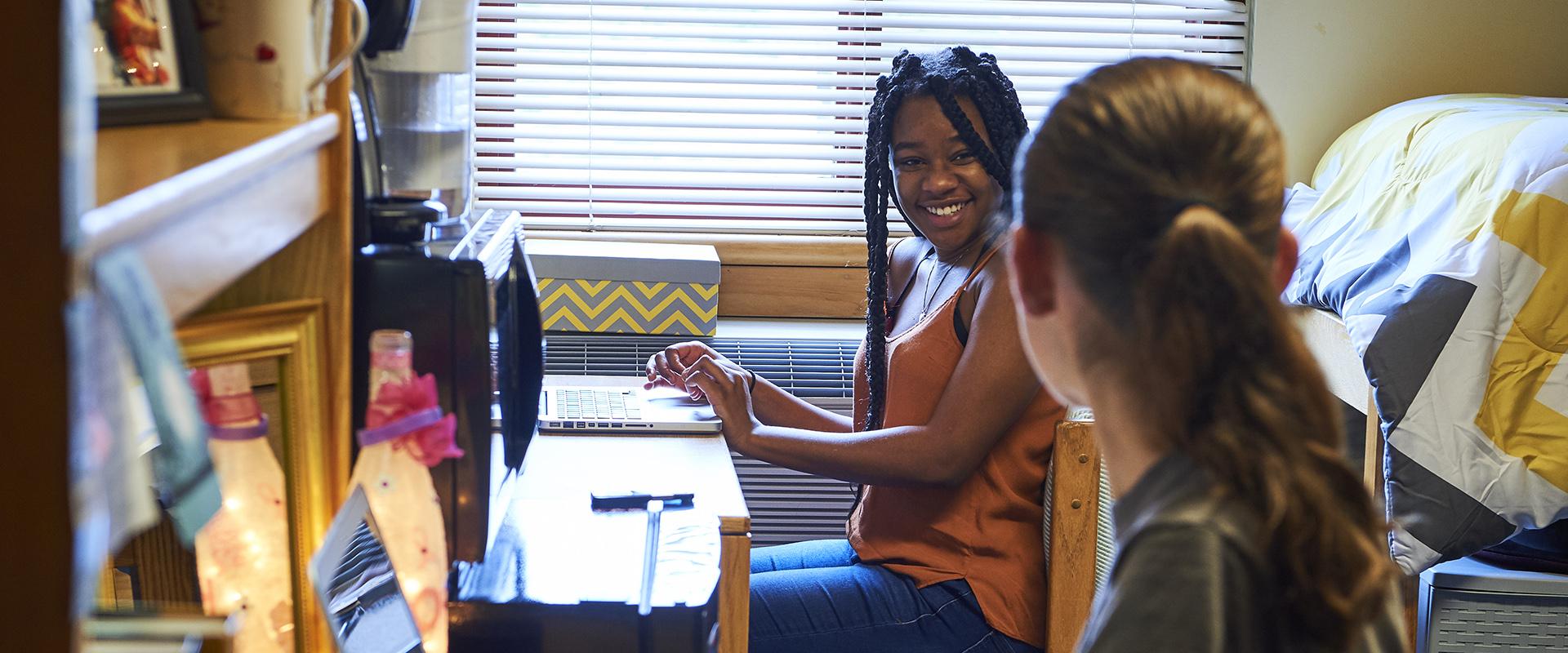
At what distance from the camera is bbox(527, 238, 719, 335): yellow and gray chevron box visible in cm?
229

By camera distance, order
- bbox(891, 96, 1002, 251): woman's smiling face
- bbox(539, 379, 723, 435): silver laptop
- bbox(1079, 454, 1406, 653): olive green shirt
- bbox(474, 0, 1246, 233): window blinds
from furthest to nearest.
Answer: bbox(474, 0, 1246, 233): window blinds < bbox(891, 96, 1002, 251): woman's smiling face < bbox(539, 379, 723, 435): silver laptop < bbox(1079, 454, 1406, 653): olive green shirt

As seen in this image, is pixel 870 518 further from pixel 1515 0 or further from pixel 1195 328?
pixel 1515 0

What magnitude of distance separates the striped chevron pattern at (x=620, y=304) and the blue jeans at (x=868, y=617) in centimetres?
80

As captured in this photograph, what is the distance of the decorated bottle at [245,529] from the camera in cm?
77

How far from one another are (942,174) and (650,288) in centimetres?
74

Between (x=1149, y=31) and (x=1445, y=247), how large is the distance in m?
0.97

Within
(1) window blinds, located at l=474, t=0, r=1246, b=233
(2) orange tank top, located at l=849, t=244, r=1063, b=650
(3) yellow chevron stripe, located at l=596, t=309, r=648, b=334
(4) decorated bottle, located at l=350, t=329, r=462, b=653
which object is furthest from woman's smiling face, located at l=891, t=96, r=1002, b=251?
(4) decorated bottle, located at l=350, t=329, r=462, b=653

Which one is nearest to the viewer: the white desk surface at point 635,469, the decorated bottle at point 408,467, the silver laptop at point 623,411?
the decorated bottle at point 408,467

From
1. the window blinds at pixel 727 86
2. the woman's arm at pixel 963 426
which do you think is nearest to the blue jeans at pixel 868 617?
the woman's arm at pixel 963 426

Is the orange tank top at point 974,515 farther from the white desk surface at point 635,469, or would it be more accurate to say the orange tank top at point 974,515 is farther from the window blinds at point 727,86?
the window blinds at point 727,86

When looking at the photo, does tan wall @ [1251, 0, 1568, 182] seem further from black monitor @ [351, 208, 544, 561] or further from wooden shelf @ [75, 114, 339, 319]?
wooden shelf @ [75, 114, 339, 319]

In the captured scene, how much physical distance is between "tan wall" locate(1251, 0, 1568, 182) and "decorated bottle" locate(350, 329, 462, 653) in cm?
215

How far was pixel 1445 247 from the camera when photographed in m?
1.83

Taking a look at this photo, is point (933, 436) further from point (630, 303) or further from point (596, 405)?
point (630, 303)
